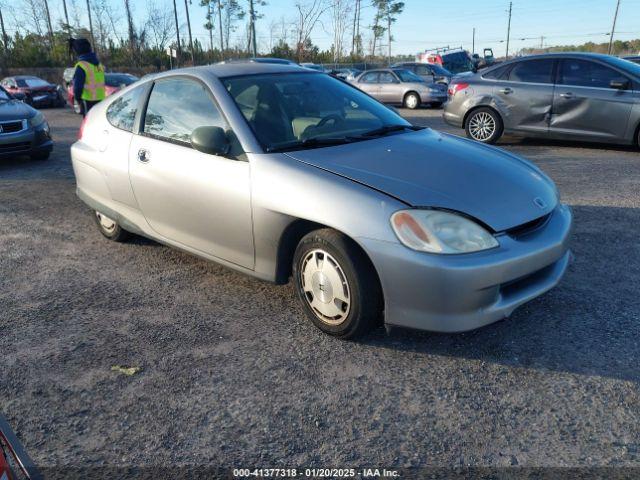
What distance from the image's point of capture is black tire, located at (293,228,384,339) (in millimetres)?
2852

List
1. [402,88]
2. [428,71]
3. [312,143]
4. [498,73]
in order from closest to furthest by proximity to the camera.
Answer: [312,143] → [498,73] → [402,88] → [428,71]

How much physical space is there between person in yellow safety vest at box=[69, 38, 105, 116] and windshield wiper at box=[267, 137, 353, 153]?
6.07 meters

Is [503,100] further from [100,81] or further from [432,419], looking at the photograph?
[432,419]

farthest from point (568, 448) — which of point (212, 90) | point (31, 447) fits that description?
point (212, 90)

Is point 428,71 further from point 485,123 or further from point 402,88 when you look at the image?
point 485,123

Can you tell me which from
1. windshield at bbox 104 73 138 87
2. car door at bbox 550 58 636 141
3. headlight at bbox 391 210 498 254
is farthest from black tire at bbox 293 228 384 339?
windshield at bbox 104 73 138 87

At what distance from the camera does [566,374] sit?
9.01 feet

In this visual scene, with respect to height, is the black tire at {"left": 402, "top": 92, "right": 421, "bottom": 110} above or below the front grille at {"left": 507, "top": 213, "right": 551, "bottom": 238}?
below

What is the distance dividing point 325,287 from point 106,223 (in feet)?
9.15

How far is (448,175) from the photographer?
3072mm

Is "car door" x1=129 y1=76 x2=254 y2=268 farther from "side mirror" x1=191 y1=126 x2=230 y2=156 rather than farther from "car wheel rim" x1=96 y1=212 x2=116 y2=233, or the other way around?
"car wheel rim" x1=96 y1=212 x2=116 y2=233

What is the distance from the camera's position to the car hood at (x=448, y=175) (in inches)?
112

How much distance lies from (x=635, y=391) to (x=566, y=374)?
304 mm

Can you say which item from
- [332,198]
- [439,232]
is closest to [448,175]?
[439,232]
